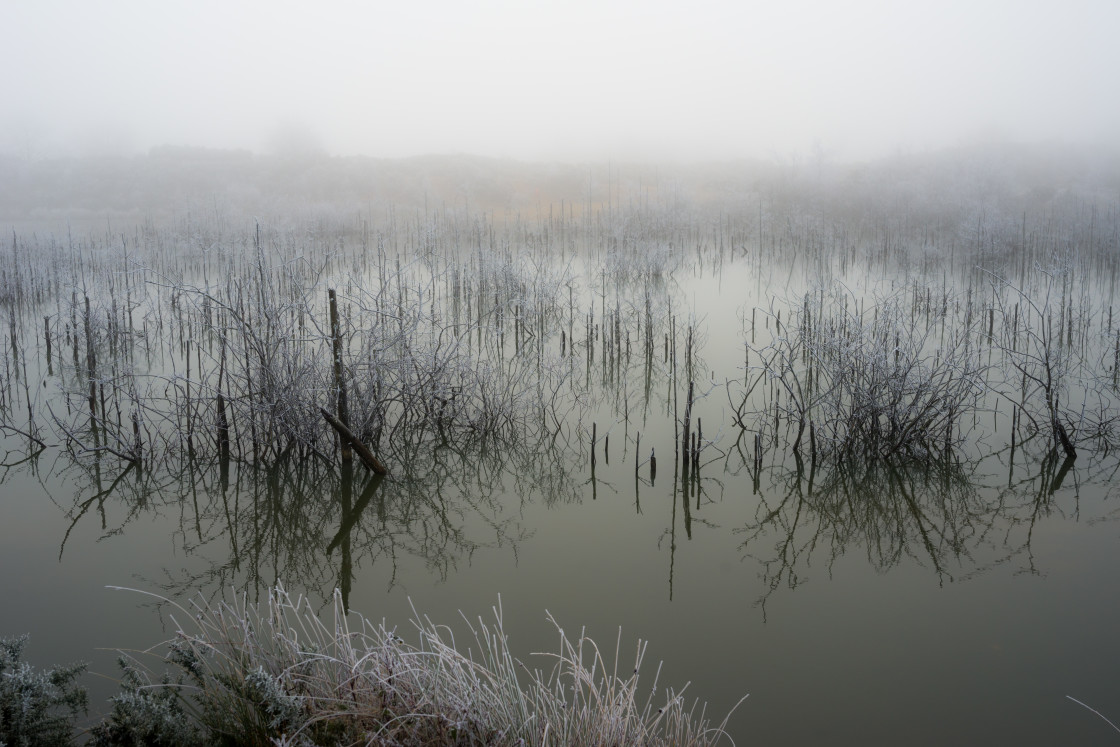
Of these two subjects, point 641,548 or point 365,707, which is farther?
point 641,548

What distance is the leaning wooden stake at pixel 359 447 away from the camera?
14.8 ft

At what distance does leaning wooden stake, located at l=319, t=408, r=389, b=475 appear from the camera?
4520mm

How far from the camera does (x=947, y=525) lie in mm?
3969

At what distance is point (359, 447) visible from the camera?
15.2 feet

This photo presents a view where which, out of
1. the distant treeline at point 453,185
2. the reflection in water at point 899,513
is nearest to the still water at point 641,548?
the reflection in water at point 899,513

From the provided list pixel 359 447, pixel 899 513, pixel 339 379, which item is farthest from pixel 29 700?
pixel 899 513

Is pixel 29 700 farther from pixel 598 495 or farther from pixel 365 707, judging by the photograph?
pixel 598 495

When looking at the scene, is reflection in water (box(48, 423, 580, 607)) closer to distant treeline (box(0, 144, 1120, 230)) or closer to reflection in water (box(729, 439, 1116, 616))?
reflection in water (box(729, 439, 1116, 616))

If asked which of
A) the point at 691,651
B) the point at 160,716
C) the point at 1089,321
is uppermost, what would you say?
the point at 1089,321

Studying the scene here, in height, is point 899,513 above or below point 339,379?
below

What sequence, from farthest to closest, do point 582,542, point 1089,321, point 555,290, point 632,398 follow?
point 555,290 → point 1089,321 → point 632,398 → point 582,542

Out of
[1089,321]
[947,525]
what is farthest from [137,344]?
[1089,321]

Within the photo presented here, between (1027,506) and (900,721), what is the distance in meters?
2.38

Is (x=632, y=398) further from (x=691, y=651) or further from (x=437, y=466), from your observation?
(x=691, y=651)
